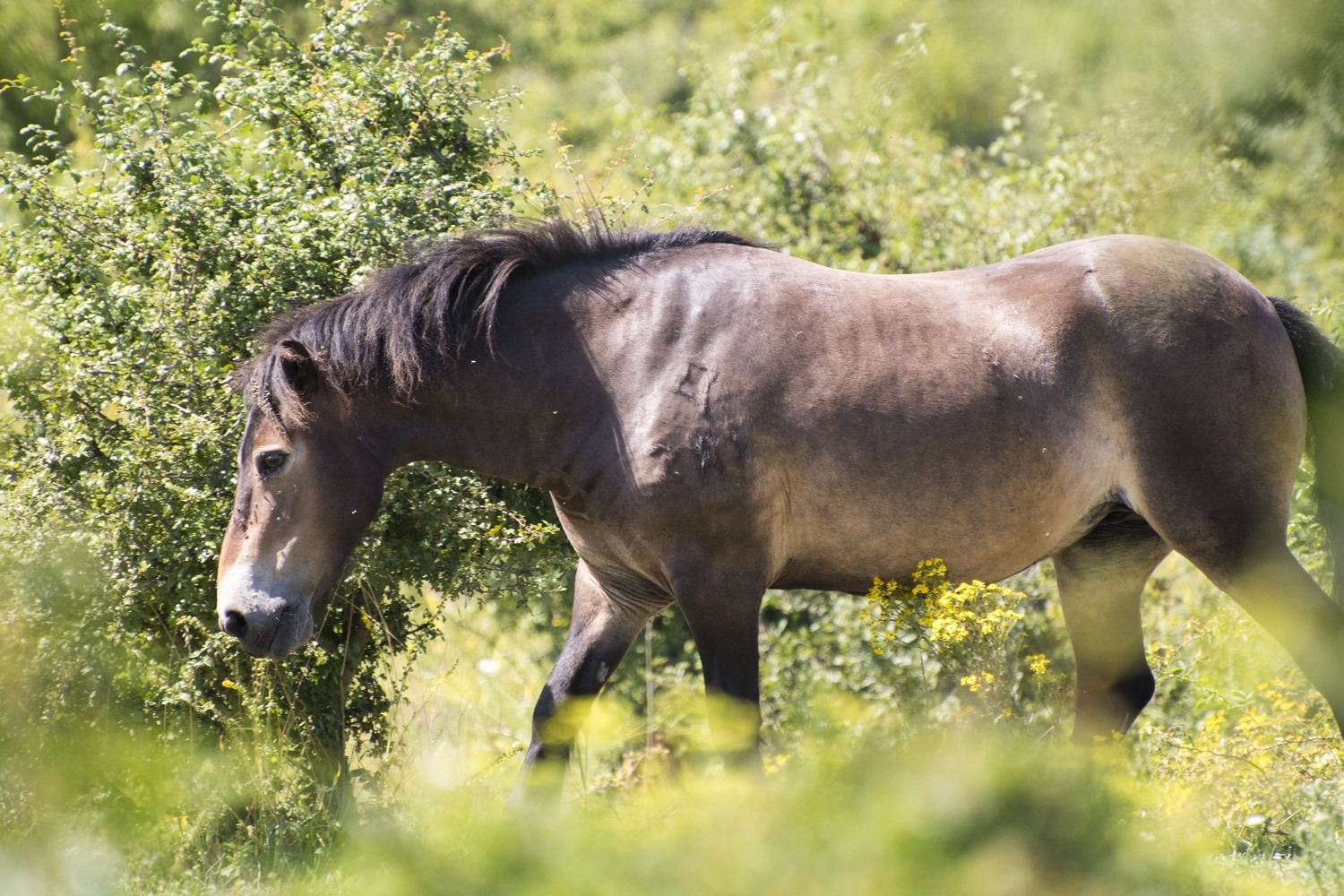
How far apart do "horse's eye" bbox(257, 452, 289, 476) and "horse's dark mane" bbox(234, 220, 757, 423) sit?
0.38ft

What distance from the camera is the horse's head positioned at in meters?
3.38

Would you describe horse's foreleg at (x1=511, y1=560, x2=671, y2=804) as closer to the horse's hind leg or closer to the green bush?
the green bush

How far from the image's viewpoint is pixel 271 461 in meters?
3.44

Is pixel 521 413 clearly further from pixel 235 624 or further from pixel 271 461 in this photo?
pixel 235 624

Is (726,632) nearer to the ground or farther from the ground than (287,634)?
nearer to the ground

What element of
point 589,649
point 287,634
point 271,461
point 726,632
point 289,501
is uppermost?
point 271,461

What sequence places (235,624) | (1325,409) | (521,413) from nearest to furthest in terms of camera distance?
(235,624) → (521,413) → (1325,409)

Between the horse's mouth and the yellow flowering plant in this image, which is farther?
the yellow flowering plant

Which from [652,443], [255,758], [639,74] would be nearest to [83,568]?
[255,758]

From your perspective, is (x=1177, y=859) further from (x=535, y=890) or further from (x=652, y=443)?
(x=652, y=443)

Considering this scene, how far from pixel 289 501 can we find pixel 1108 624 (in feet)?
9.76

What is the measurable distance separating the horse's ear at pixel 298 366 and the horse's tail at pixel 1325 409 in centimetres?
325

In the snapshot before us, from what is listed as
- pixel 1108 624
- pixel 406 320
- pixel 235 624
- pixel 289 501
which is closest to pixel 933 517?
pixel 1108 624

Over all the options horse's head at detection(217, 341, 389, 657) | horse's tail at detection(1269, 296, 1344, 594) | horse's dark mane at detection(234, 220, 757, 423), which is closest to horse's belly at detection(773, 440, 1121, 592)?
horse's tail at detection(1269, 296, 1344, 594)
